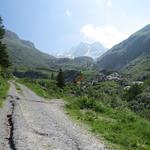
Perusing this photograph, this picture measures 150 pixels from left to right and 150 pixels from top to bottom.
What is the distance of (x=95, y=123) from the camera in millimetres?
31484

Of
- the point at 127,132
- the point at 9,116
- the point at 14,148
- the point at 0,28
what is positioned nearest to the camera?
the point at 14,148

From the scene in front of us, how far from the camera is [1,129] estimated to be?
76.7ft

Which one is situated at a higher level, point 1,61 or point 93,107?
point 1,61

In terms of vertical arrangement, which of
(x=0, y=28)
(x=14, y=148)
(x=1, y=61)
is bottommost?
(x=14, y=148)

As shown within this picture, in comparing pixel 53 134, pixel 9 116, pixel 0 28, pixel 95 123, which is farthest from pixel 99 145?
pixel 0 28

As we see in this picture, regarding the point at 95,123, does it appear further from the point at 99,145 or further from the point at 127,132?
the point at 99,145

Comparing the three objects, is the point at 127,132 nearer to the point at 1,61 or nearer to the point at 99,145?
the point at 99,145

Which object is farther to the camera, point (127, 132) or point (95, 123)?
point (95, 123)

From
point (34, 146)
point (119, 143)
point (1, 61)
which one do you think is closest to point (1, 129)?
point (34, 146)

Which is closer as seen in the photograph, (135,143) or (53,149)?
(53,149)

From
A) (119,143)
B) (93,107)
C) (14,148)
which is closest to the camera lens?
(14,148)

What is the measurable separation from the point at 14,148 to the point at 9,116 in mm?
13274

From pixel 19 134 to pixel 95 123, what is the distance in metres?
10.8

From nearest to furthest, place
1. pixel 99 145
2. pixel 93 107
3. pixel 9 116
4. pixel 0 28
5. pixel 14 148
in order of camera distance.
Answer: pixel 14 148 < pixel 99 145 < pixel 9 116 < pixel 93 107 < pixel 0 28
